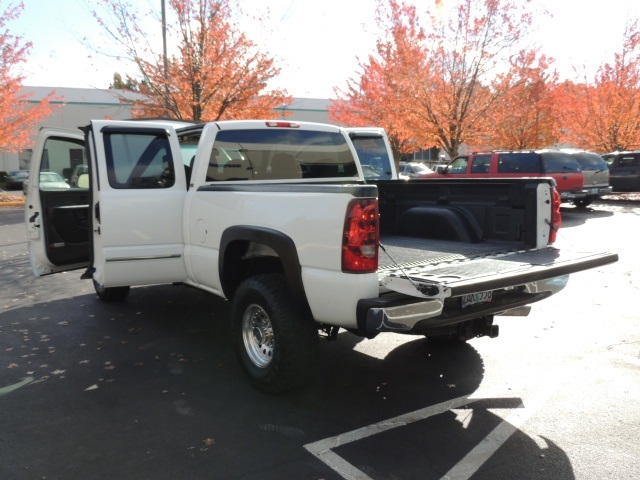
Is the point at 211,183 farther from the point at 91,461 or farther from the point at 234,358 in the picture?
the point at 91,461

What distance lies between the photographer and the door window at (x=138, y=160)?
17.1ft

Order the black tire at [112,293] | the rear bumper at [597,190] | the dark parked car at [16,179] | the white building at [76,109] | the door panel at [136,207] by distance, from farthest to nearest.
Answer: the white building at [76,109] → the dark parked car at [16,179] → the rear bumper at [597,190] → the black tire at [112,293] → the door panel at [136,207]

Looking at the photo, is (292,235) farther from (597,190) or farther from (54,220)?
(597,190)

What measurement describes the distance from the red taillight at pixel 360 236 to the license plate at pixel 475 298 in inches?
27.2

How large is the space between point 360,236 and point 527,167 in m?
13.1

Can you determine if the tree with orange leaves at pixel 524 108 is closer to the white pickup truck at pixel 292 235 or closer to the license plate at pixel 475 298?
the white pickup truck at pixel 292 235

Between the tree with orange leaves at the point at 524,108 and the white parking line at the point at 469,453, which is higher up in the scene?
the tree with orange leaves at the point at 524,108

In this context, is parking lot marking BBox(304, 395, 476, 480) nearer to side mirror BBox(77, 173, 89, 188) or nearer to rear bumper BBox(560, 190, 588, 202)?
side mirror BBox(77, 173, 89, 188)

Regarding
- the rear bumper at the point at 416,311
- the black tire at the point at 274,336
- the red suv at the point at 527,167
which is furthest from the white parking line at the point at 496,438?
the red suv at the point at 527,167

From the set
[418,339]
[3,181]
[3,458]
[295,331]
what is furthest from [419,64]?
[3,181]

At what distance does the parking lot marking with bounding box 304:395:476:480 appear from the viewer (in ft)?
10.3

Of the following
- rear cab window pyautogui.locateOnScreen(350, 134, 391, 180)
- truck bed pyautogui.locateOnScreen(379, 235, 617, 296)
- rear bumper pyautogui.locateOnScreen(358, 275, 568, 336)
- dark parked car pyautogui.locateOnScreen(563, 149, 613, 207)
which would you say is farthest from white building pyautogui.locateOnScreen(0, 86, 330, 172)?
rear bumper pyautogui.locateOnScreen(358, 275, 568, 336)

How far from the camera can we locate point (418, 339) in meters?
5.45

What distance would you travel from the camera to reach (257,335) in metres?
4.41
